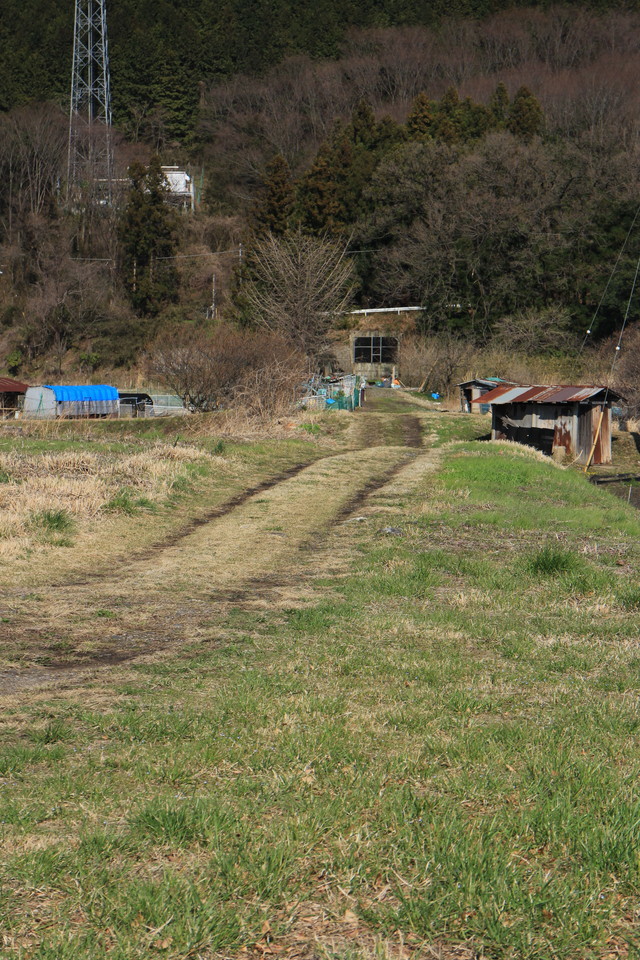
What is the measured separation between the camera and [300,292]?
53594 mm

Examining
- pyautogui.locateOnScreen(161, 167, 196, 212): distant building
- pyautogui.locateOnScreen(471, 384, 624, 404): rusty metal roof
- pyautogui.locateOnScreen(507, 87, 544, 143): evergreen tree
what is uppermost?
pyautogui.locateOnScreen(507, 87, 544, 143): evergreen tree

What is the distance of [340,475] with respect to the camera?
24.9 metres

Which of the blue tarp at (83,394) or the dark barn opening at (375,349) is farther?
the dark barn opening at (375,349)

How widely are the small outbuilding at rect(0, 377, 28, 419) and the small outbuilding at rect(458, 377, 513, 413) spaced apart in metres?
23.5

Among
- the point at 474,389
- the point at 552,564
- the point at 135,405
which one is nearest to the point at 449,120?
the point at 474,389

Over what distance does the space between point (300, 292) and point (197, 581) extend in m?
43.1

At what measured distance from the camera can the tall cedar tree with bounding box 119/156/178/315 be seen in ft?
219

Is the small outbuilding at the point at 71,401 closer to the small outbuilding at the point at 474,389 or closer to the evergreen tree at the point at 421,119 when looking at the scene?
the small outbuilding at the point at 474,389

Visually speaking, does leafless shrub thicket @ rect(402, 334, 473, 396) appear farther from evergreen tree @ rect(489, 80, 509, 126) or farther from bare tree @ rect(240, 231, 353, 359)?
evergreen tree @ rect(489, 80, 509, 126)

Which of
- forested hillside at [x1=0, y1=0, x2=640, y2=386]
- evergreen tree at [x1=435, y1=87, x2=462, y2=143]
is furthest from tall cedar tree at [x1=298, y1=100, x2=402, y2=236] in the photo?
evergreen tree at [x1=435, y1=87, x2=462, y2=143]

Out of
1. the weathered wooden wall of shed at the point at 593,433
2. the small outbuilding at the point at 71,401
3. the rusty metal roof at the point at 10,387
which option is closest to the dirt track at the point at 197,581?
the weathered wooden wall of shed at the point at 593,433

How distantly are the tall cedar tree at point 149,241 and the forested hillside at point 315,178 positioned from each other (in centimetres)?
16

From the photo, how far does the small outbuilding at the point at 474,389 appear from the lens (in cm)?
4569

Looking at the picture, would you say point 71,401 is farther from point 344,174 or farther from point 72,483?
point 72,483
